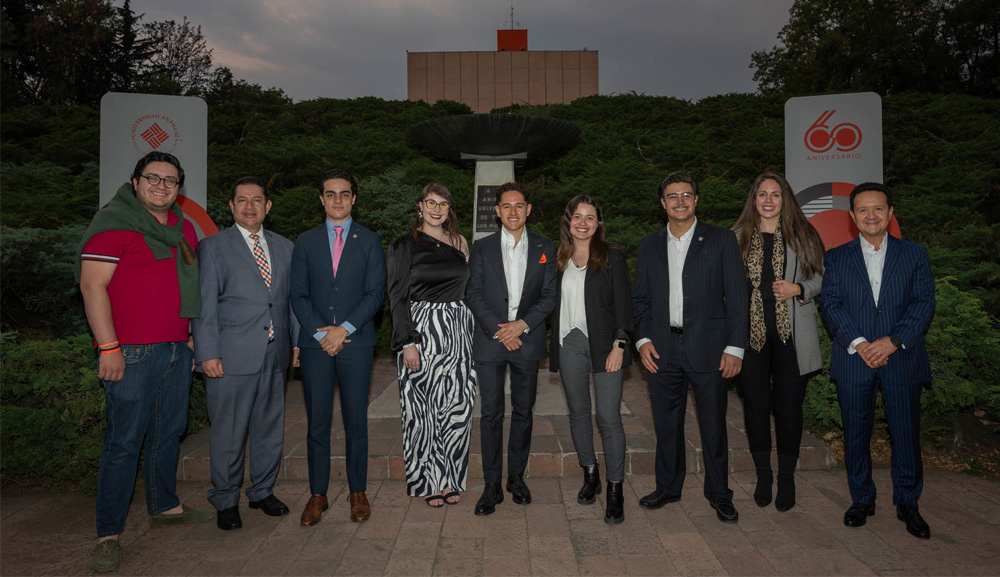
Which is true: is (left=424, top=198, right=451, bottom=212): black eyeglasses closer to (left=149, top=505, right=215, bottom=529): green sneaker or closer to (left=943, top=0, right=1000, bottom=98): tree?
(left=149, top=505, right=215, bottom=529): green sneaker

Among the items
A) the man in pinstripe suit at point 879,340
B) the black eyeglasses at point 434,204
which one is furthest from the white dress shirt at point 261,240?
the man in pinstripe suit at point 879,340

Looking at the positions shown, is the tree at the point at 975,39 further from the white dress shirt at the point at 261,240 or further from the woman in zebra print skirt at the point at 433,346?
the white dress shirt at the point at 261,240

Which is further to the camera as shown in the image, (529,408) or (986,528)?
(529,408)

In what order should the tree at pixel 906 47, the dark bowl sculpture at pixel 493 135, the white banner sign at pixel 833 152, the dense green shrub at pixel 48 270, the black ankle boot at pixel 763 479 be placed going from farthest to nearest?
the tree at pixel 906 47 < the dense green shrub at pixel 48 270 < the dark bowl sculpture at pixel 493 135 < the white banner sign at pixel 833 152 < the black ankle boot at pixel 763 479

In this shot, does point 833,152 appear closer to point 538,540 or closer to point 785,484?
point 785,484

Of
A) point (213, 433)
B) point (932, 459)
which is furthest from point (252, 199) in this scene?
point (932, 459)

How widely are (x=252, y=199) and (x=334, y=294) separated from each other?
2.45 ft

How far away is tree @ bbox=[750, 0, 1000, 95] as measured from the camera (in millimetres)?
17734

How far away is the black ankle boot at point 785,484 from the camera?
3.29 meters

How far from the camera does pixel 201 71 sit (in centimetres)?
2464

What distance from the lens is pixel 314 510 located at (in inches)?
127

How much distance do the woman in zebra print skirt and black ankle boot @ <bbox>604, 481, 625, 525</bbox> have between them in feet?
2.96

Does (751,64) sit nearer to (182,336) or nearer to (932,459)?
(932,459)

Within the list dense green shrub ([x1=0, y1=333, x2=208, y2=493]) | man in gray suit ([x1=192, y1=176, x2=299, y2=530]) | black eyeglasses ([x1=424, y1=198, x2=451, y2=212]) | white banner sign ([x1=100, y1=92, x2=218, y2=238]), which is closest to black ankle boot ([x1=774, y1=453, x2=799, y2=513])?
black eyeglasses ([x1=424, y1=198, x2=451, y2=212])
